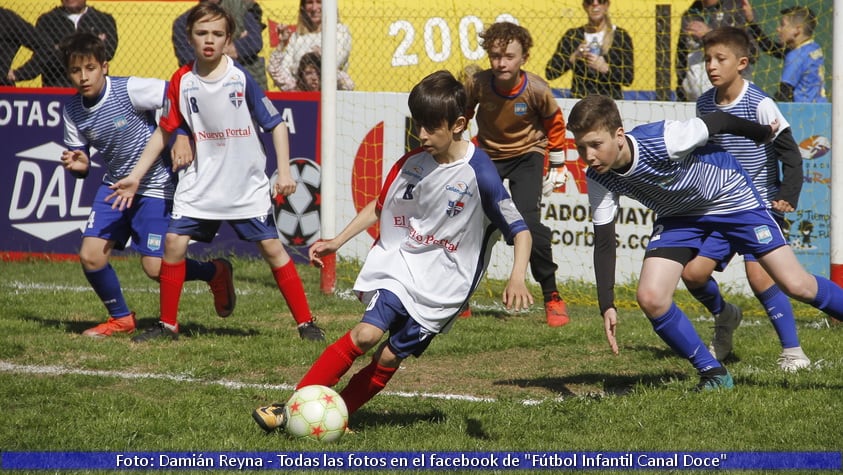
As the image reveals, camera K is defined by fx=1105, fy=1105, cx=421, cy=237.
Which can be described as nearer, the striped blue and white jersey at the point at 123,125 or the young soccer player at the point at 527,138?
the striped blue and white jersey at the point at 123,125

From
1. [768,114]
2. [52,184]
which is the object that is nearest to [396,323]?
[768,114]

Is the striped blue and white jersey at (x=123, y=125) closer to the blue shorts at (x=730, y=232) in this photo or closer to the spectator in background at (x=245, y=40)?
the blue shorts at (x=730, y=232)

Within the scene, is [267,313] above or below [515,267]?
below

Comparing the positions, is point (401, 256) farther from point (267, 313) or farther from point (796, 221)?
point (796, 221)

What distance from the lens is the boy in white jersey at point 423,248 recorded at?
16.1ft

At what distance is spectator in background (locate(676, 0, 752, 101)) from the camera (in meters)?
10.1

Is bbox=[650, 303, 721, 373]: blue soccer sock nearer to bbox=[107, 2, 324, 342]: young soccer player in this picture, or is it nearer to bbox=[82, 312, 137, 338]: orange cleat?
bbox=[107, 2, 324, 342]: young soccer player

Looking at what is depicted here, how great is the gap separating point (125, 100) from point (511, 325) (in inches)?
125

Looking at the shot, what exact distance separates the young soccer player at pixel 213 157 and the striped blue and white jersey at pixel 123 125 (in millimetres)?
313

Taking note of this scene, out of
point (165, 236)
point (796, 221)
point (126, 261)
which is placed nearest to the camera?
point (165, 236)

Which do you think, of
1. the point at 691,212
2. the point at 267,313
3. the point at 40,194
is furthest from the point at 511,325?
the point at 40,194

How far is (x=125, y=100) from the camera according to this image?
24.8 feet

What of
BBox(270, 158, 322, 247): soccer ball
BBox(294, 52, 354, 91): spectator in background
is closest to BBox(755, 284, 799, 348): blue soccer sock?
BBox(270, 158, 322, 247): soccer ball

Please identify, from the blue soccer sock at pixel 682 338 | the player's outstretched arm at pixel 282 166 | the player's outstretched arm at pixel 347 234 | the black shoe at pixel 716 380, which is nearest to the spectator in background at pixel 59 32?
the player's outstretched arm at pixel 282 166
